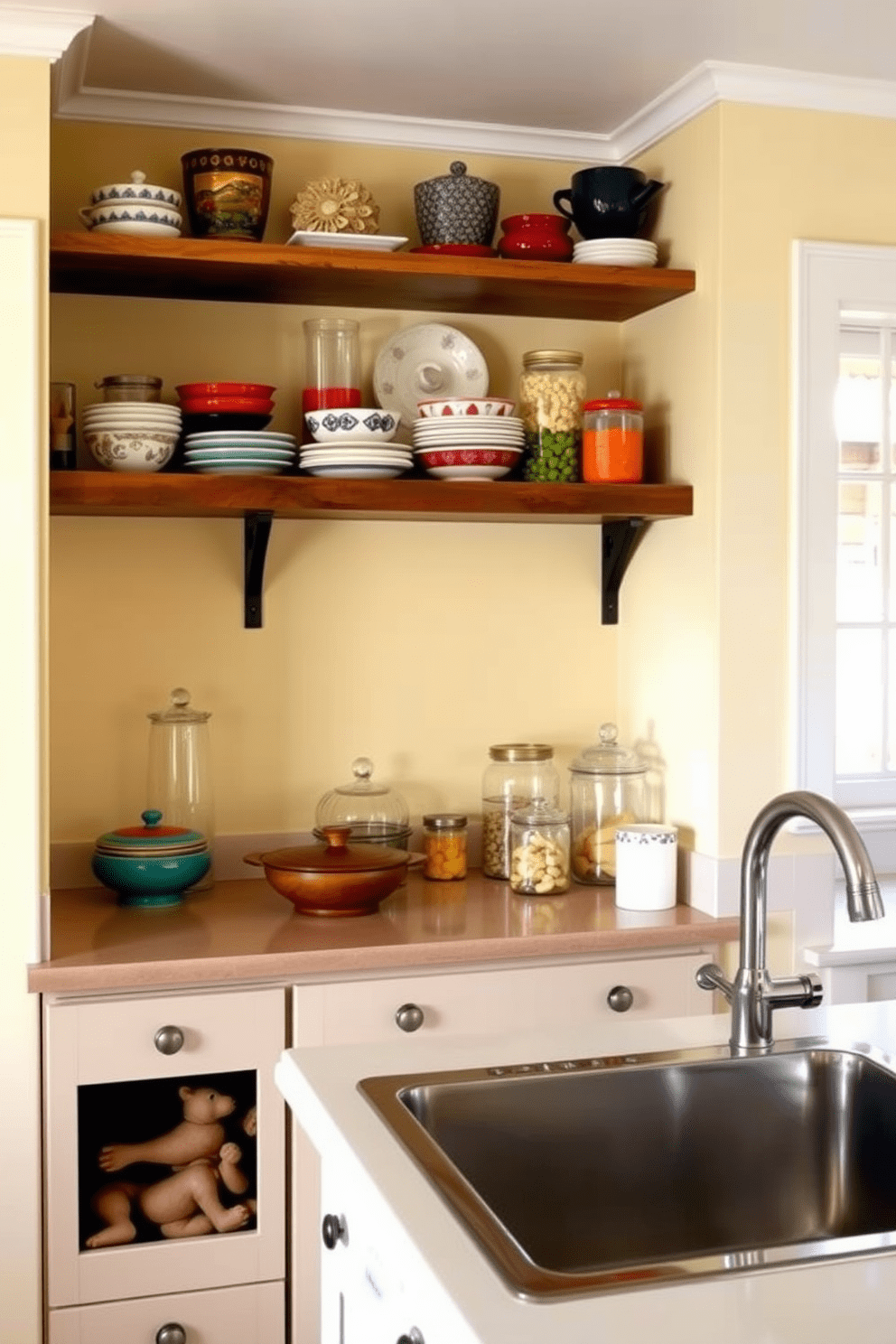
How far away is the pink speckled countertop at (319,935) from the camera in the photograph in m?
2.43

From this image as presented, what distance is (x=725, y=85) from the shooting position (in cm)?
276

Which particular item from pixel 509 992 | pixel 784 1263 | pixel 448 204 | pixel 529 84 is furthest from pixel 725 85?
pixel 784 1263

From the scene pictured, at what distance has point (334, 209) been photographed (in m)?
2.80

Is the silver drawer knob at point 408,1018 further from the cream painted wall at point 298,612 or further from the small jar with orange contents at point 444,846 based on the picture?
the cream painted wall at point 298,612

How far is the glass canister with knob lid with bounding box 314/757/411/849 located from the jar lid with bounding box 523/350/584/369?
2.73 feet

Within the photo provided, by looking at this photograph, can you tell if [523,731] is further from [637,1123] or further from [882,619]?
[637,1123]

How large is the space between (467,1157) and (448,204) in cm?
185

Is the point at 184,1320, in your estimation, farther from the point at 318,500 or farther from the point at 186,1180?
the point at 318,500

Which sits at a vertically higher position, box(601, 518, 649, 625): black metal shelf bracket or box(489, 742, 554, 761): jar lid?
box(601, 518, 649, 625): black metal shelf bracket

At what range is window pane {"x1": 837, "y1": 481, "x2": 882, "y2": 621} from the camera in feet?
10.7

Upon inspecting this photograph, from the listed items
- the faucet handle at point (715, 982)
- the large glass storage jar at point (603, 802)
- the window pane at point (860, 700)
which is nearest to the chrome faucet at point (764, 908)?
the faucet handle at point (715, 982)

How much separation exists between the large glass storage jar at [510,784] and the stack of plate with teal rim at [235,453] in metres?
0.77

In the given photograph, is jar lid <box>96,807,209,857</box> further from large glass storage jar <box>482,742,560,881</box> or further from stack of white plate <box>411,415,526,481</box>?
stack of white plate <box>411,415,526,481</box>

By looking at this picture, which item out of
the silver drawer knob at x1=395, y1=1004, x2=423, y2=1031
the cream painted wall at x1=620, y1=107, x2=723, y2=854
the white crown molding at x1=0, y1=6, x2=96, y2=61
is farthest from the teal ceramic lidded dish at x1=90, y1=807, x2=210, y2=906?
the white crown molding at x1=0, y1=6, x2=96, y2=61
